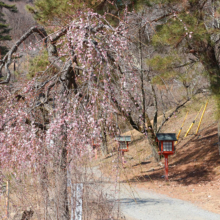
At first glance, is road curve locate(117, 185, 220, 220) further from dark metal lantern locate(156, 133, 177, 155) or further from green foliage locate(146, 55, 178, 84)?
green foliage locate(146, 55, 178, 84)

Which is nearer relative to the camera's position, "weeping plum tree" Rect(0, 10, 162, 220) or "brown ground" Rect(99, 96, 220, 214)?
"weeping plum tree" Rect(0, 10, 162, 220)

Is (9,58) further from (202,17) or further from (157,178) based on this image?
(157,178)

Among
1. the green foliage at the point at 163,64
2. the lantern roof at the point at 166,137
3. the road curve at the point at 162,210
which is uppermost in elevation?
the green foliage at the point at 163,64

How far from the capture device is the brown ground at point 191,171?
636cm

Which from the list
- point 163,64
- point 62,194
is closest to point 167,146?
point 163,64

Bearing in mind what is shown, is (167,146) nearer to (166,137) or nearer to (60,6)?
(166,137)

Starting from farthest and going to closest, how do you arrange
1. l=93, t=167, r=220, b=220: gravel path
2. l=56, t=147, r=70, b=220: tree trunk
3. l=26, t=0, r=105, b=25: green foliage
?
1. l=26, t=0, r=105, b=25: green foliage
2. l=93, t=167, r=220, b=220: gravel path
3. l=56, t=147, r=70, b=220: tree trunk

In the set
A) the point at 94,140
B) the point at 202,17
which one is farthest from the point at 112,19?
the point at 94,140

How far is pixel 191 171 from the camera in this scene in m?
8.37

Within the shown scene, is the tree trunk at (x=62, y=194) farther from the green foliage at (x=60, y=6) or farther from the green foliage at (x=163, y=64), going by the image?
the green foliage at (x=163, y=64)

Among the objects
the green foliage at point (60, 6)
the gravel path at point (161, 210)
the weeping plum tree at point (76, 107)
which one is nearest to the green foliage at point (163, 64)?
the green foliage at point (60, 6)

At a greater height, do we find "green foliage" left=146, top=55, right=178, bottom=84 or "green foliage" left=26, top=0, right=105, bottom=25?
"green foliage" left=26, top=0, right=105, bottom=25

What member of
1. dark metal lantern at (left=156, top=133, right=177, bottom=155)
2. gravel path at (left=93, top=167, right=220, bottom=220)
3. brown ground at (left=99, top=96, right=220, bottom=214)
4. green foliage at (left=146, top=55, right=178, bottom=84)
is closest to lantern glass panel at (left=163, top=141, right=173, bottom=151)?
dark metal lantern at (left=156, top=133, right=177, bottom=155)

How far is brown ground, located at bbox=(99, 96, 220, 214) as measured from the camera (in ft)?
20.9
